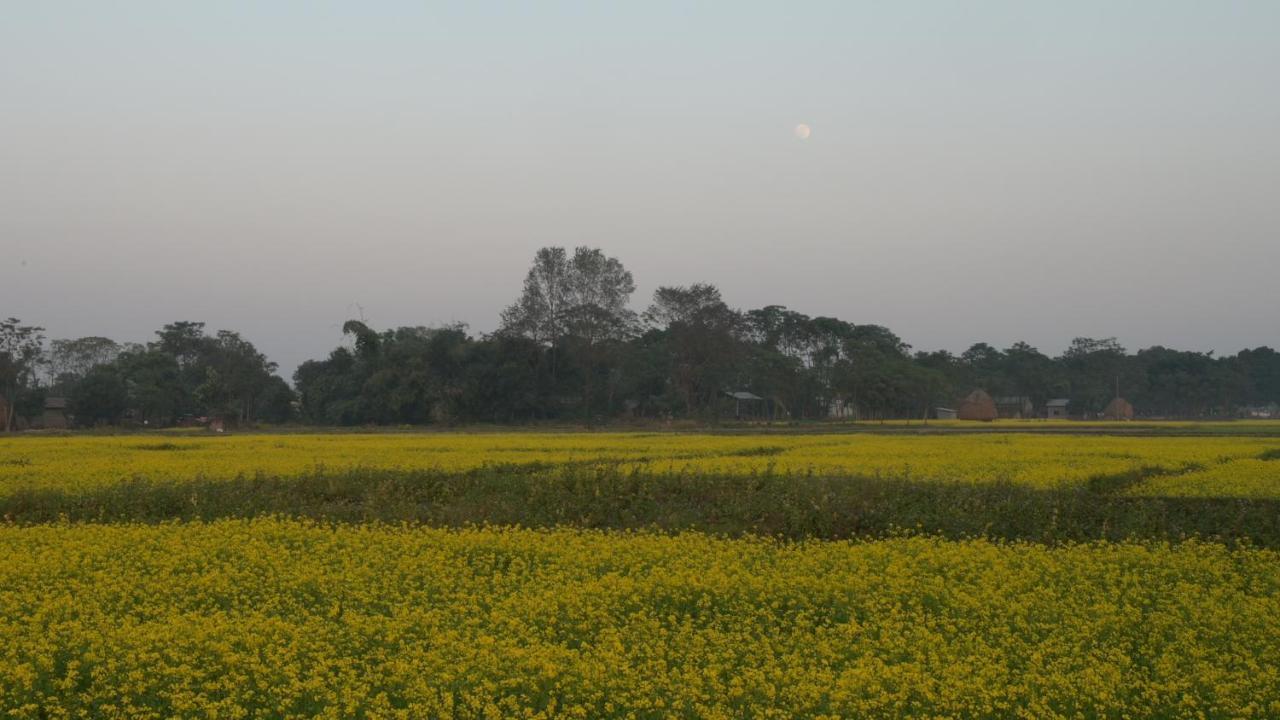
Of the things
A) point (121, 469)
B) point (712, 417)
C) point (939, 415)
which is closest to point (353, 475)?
point (121, 469)

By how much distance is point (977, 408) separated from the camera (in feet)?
232

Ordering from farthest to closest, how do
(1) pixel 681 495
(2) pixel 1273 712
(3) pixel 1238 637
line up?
(1) pixel 681 495, (3) pixel 1238 637, (2) pixel 1273 712

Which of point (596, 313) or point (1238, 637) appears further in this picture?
point (596, 313)

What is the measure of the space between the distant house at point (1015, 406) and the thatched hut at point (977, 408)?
12215 mm

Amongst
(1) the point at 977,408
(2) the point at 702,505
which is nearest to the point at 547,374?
→ (1) the point at 977,408

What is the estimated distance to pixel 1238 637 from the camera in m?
7.20

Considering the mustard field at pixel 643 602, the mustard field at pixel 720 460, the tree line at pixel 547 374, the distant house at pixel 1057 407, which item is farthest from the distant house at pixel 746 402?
the mustard field at pixel 643 602

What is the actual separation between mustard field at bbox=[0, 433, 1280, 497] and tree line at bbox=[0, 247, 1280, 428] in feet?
85.7

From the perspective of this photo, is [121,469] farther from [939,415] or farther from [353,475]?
[939,415]

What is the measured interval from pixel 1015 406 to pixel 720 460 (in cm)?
7170

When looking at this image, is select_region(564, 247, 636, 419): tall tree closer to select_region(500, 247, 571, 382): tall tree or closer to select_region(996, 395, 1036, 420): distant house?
select_region(500, 247, 571, 382): tall tree

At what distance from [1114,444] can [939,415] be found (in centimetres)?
5475

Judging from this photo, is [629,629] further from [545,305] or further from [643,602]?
[545,305]

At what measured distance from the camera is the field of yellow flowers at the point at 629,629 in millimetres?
5914
